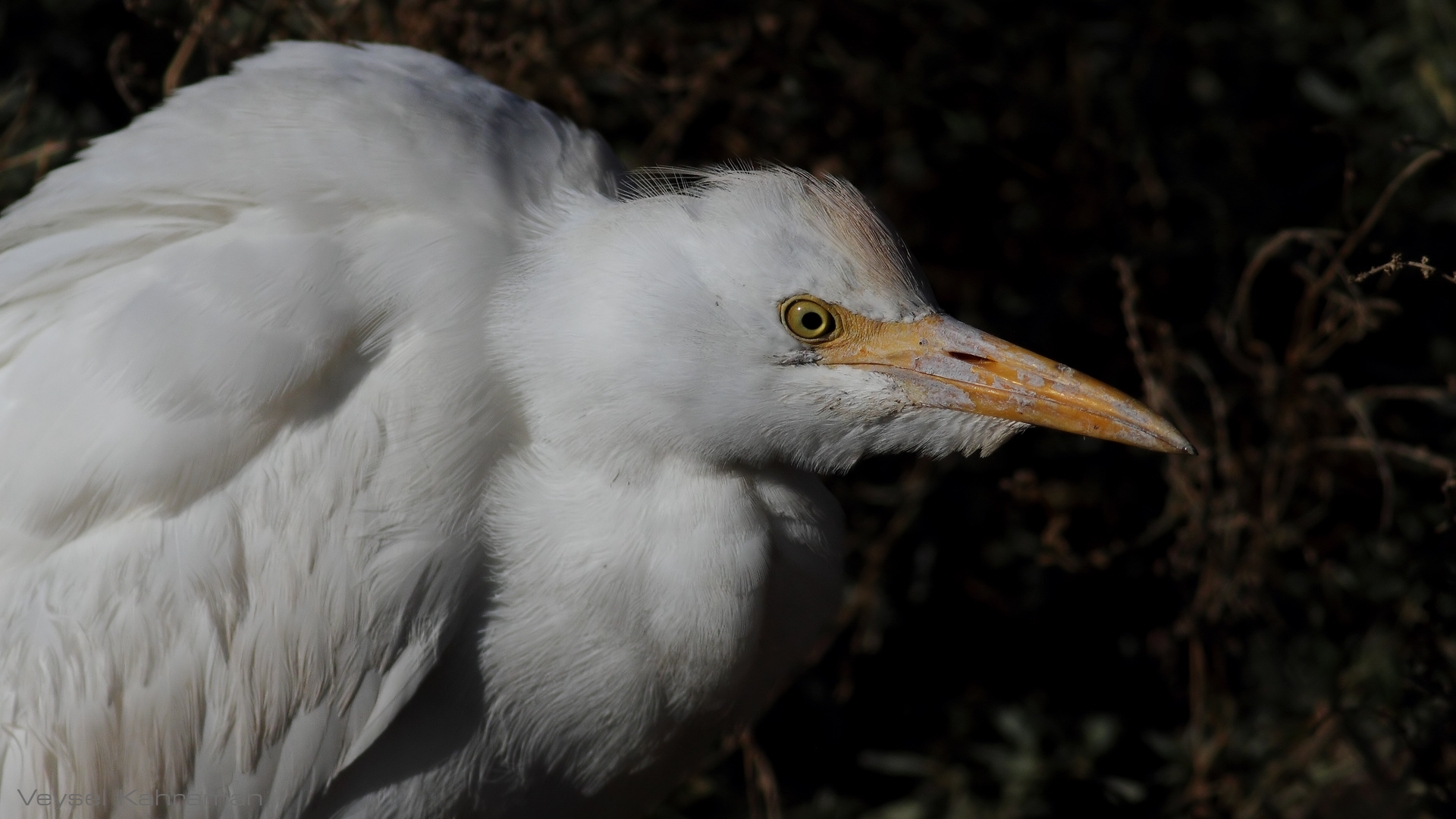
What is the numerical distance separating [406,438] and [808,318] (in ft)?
1.91

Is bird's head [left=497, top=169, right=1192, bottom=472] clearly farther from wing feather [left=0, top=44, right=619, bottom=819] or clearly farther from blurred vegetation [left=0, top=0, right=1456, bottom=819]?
blurred vegetation [left=0, top=0, right=1456, bottom=819]

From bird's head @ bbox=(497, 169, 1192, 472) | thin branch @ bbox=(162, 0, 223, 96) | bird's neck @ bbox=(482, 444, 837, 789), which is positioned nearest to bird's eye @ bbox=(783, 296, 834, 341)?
bird's head @ bbox=(497, 169, 1192, 472)

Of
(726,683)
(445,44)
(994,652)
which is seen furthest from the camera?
(994,652)

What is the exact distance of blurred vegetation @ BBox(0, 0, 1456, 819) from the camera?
2754 mm

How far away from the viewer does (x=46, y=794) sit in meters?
1.68

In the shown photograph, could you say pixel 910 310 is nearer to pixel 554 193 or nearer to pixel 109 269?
pixel 554 193

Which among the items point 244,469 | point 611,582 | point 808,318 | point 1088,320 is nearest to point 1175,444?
point 808,318

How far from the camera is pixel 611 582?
172cm

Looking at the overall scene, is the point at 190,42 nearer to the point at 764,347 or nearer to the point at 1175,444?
the point at 764,347

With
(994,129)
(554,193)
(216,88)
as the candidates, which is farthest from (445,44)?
(994,129)

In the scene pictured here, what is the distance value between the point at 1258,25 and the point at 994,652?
1.77 m

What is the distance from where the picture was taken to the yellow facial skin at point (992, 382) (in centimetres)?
168

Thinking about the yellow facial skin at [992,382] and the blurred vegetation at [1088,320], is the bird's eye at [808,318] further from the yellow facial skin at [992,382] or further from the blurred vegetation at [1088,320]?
the blurred vegetation at [1088,320]

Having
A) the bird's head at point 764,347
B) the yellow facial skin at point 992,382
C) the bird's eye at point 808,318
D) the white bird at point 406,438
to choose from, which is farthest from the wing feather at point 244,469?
the yellow facial skin at point 992,382
